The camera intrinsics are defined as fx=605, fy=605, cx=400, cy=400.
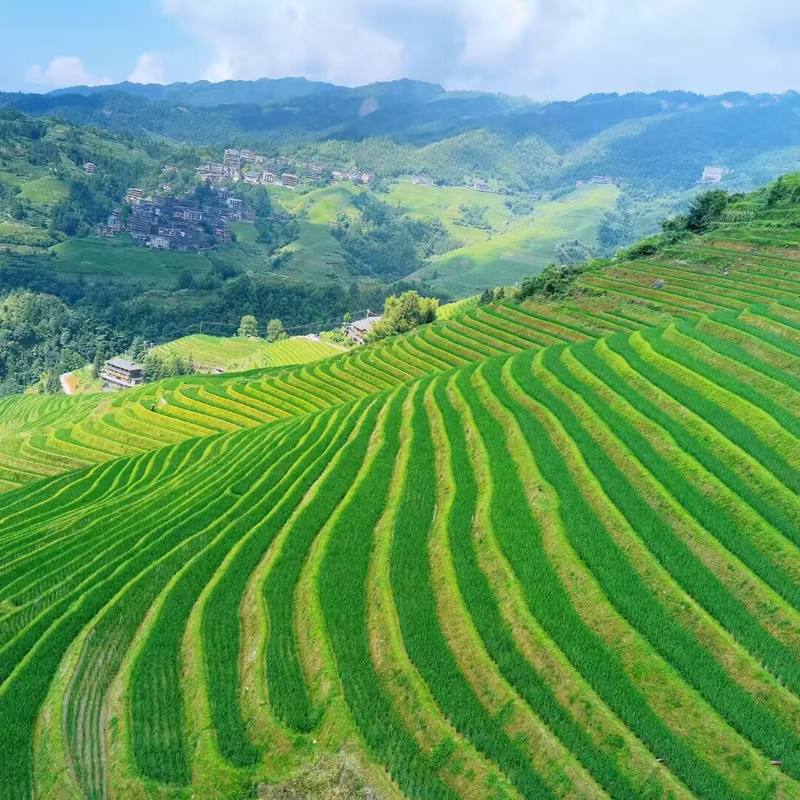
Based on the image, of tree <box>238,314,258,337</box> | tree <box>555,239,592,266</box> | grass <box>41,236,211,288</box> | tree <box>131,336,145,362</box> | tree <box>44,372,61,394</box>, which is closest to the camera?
tree <box>44,372,61,394</box>

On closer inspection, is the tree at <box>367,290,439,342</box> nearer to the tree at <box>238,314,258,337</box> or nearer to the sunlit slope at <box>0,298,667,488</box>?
the sunlit slope at <box>0,298,667,488</box>

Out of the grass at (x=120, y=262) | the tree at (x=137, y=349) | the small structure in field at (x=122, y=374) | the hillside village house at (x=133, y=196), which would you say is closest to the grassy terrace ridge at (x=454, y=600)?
the small structure in field at (x=122, y=374)

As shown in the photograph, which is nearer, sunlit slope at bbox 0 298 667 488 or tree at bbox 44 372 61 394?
sunlit slope at bbox 0 298 667 488

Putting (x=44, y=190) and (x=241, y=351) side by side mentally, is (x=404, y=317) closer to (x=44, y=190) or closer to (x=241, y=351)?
(x=241, y=351)

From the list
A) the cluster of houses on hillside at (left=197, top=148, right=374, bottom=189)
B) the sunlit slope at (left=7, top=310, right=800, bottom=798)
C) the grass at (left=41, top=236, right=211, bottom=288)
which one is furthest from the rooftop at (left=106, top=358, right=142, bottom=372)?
the cluster of houses on hillside at (left=197, top=148, right=374, bottom=189)

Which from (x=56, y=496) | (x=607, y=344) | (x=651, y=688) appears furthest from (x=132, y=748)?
(x=607, y=344)

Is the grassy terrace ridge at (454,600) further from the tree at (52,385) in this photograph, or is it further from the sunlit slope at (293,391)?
the tree at (52,385)
